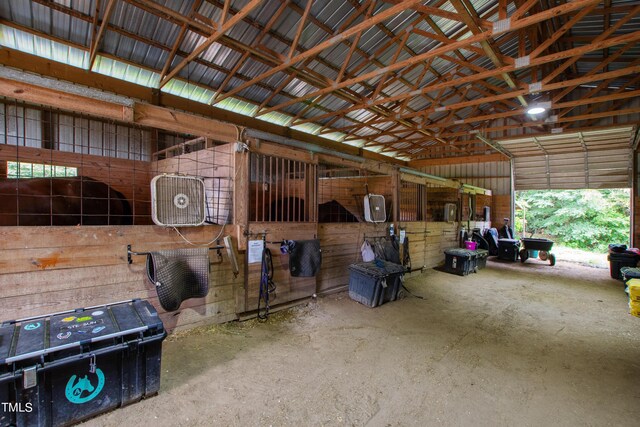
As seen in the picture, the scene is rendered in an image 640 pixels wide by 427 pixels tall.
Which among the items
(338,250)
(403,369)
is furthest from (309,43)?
(403,369)

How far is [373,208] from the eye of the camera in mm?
4520

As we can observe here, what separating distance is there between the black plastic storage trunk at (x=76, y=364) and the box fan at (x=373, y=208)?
327 cm

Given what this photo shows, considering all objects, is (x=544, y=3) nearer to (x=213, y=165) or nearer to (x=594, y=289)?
(x=594, y=289)

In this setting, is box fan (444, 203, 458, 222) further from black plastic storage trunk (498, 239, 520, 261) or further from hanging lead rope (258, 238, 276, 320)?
hanging lead rope (258, 238, 276, 320)

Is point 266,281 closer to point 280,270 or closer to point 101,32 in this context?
point 280,270

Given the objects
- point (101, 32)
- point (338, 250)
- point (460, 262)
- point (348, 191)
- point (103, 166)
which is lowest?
point (460, 262)

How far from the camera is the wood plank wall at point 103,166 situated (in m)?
3.65

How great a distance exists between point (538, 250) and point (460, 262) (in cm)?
338

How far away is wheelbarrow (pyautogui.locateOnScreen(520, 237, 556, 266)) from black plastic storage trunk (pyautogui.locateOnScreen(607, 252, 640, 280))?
1281mm

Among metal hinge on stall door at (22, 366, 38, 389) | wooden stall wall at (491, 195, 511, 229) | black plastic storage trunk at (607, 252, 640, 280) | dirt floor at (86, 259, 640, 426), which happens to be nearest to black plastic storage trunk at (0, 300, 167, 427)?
metal hinge on stall door at (22, 366, 38, 389)

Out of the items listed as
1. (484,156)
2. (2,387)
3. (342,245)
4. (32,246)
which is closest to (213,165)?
(32,246)

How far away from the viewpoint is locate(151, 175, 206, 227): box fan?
2.42 m

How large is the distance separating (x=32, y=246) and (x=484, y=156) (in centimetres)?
1221

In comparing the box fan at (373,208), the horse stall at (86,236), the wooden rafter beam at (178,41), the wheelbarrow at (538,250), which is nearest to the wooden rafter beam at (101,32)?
the wooden rafter beam at (178,41)
